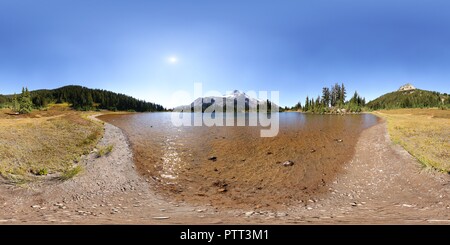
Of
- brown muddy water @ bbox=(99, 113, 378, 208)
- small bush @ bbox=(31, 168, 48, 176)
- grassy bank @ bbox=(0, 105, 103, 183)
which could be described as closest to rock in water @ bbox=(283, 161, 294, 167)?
brown muddy water @ bbox=(99, 113, 378, 208)

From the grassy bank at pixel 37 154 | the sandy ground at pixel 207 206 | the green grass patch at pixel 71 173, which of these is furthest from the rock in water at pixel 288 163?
the grassy bank at pixel 37 154

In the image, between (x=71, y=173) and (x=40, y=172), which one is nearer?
(x=40, y=172)

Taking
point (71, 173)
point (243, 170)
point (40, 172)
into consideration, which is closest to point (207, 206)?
point (243, 170)

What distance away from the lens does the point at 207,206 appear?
1418 cm

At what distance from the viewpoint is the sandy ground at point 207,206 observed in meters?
10.4

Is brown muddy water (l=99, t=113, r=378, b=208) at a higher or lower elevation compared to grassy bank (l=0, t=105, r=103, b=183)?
lower

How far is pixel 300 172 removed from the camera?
2181 centimetres

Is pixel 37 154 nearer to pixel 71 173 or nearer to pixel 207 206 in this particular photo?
pixel 71 173

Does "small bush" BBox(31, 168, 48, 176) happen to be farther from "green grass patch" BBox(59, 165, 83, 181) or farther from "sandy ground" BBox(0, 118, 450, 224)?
"sandy ground" BBox(0, 118, 450, 224)

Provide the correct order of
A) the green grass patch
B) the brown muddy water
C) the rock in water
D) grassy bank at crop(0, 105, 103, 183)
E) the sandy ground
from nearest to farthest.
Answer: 1. the sandy ground
2. the brown muddy water
3. grassy bank at crop(0, 105, 103, 183)
4. the green grass patch
5. the rock in water

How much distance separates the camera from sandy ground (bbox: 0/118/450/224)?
10445mm

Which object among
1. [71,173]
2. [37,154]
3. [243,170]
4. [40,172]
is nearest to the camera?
[40,172]

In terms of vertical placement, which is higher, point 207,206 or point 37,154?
point 37,154
